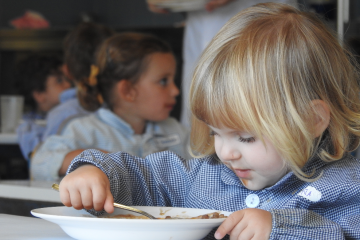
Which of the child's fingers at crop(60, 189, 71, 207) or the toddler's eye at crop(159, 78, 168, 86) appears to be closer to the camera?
the child's fingers at crop(60, 189, 71, 207)

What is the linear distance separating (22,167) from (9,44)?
2.63 metres

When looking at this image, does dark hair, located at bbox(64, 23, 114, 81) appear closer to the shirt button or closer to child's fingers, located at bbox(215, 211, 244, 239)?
the shirt button

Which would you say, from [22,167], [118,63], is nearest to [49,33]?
[22,167]

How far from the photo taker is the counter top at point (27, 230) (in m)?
0.68

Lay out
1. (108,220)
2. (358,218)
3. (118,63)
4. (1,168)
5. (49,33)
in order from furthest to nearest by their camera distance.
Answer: (49,33), (1,168), (118,63), (358,218), (108,220)

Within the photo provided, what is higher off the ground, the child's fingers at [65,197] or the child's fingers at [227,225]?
the child's fingers at [227,225]

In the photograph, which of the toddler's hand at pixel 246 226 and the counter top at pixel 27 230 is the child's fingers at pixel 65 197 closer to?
the counter top at pixel 27 230

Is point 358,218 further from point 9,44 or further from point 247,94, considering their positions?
point 9,44

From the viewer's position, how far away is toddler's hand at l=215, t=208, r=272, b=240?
681mm

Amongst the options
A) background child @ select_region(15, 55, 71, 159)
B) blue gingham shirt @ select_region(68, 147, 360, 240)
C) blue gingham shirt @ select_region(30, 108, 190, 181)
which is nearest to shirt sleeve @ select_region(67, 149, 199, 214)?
blue gingham shirt @ select_region(68, 147, 360, 240)

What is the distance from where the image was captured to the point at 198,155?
3.45ft

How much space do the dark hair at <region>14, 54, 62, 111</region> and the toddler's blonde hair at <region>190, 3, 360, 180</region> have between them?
2488 mm

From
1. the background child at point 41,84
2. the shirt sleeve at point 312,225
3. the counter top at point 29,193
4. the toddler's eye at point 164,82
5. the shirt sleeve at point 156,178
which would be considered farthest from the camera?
the background child at point 41,84

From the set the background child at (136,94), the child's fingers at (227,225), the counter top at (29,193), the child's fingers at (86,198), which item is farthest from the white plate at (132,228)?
the background child at (136,94)
